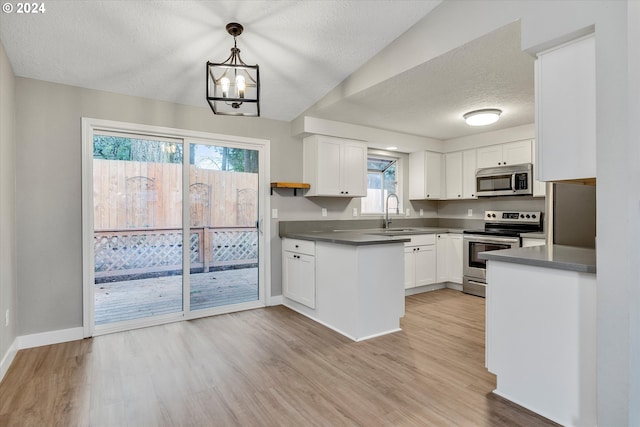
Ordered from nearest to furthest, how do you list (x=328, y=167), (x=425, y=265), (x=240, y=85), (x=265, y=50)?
(x=240, y=85) → (x=265, y=50) → (x=328, y=167) → (x=425, y=265)

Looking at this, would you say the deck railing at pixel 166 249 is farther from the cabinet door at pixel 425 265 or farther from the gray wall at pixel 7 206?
the cabinet door at pixel 425 265

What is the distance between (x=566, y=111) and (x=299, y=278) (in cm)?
284

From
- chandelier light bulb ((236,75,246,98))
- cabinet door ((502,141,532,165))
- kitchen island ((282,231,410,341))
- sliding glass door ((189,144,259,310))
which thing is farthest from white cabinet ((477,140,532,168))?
chandelier light bulb ((236,75,246,98))

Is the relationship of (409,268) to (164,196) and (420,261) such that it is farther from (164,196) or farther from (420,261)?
(164,196)

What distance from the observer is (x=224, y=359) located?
2.62 meters

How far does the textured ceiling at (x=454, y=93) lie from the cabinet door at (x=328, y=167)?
1.12 ft

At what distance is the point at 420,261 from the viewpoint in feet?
15.3

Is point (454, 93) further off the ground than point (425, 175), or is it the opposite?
point (454, 93)

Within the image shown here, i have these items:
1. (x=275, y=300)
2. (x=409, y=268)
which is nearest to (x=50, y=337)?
(x=275, y=300)

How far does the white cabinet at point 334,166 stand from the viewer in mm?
4094

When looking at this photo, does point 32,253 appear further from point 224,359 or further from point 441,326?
point 441,326

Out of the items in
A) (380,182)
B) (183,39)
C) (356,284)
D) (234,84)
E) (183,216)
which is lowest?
(356,284)

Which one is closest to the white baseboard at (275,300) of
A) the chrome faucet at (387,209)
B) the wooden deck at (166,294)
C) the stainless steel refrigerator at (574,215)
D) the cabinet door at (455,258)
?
the wooden deck at (166,294)

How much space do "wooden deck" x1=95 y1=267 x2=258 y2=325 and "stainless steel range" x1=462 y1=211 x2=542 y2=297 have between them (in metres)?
2.88
